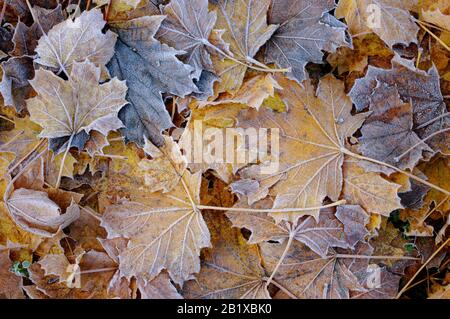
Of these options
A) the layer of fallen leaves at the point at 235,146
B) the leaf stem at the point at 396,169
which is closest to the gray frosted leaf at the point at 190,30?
the layer of fallen leaves at the point at 235,146

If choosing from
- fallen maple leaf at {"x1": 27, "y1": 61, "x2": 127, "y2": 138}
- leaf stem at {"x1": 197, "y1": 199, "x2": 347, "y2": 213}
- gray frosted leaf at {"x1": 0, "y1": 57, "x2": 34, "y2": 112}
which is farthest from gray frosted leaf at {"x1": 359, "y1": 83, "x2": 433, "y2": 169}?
gray frosted leaf at {"x1": 0, "y1": 57, "x2": 34, "y2": 112}

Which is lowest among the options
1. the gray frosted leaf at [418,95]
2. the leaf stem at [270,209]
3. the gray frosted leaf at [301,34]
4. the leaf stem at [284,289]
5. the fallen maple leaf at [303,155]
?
the leaf stem at [284,289]

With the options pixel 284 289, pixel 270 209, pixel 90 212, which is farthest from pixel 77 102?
pixel 284 289

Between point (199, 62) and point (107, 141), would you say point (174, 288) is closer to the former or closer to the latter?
point (107, 141)

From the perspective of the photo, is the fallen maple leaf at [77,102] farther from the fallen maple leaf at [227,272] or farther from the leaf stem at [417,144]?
the leaf stem at [417,144]

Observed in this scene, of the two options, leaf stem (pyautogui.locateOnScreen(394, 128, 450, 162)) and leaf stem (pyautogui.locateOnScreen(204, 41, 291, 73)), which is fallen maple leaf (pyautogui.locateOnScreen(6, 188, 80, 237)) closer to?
leaf stem (pyautogui.locateOnScreen(204, 41, 291, 73))
